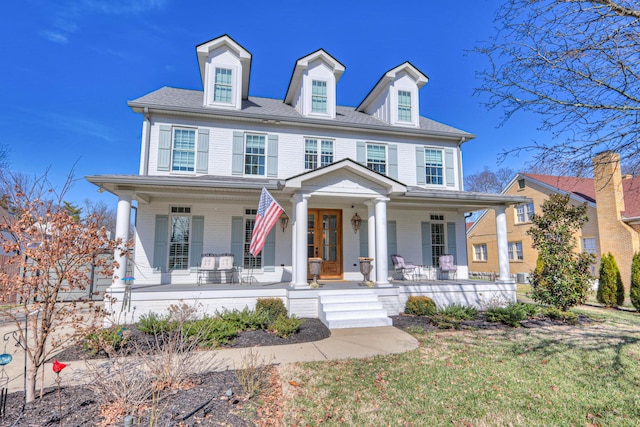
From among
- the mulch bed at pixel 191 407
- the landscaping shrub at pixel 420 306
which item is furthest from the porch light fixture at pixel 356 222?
the mulch bed at pixel 191 407

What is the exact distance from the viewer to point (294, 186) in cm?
790

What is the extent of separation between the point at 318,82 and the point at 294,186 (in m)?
5.56

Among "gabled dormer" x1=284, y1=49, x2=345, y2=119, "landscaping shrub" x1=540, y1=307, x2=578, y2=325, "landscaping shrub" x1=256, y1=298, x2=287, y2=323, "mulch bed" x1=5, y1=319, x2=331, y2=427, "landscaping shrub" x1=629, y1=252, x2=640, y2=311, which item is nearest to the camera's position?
"mulch bed" x1=5, y1=319, x2=331, y2=427

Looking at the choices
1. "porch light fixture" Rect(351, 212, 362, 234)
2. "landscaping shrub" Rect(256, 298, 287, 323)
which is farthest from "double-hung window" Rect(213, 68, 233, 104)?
"landscaping shrub" Rect(256, 298, 287, 323)

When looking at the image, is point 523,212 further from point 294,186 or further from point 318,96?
point 294,186

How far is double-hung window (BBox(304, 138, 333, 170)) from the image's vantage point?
1063cm

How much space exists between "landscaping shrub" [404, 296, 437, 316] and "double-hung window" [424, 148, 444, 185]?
4.96m

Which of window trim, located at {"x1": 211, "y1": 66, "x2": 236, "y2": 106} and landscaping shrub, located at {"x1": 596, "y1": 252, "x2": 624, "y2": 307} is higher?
window trim, located at {"x1": 211, "y1": 66, "x2": 236, "y2": 106}

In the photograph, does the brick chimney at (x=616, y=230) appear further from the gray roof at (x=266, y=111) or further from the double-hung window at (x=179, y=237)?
the double-hung window at (x=179, y=237)

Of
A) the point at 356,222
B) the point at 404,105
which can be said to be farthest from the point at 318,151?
the point at 404,105

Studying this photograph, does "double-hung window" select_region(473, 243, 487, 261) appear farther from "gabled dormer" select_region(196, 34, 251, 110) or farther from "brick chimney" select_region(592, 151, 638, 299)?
"gabled dormer" select_region(196, 34, 251, 110)

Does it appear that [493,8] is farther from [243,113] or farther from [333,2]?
[243,113]

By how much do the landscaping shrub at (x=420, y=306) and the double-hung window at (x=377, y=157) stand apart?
15.9 feet

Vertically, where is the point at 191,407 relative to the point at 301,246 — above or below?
below
